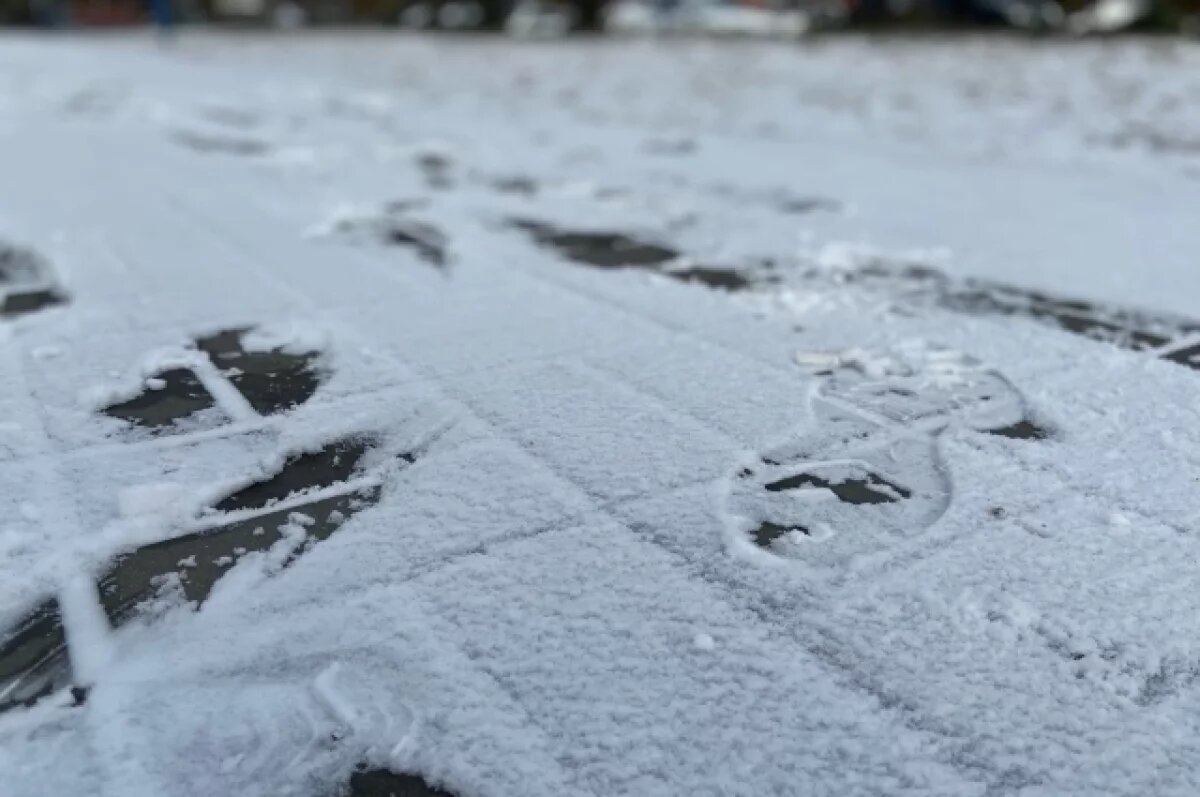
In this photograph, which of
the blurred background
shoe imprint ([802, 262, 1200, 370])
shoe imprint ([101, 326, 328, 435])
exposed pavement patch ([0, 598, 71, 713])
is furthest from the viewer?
the blurred background

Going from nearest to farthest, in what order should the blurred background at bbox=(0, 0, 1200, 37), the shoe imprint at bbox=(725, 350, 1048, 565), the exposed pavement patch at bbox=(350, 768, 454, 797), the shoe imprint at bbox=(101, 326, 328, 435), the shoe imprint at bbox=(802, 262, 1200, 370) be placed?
the exposed pavement patch at bbox=(350, 768, 454, 797)
the shoe imprint at bbox=(725, 350, 1048, 565)
the shoe imprint at bbox=(101, 326, 328, 435)
the shoe imprint at bbox=(802, 262, 1200, 370)
the blurred background at bbox=(0, 0, 1200, 37)

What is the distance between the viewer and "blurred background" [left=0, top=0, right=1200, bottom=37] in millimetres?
15977

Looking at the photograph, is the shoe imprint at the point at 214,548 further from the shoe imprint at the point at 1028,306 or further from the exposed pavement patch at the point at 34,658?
the shoe imprint at the point at 1028,306

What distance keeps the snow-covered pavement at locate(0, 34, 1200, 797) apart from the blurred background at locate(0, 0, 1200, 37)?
13.4 m

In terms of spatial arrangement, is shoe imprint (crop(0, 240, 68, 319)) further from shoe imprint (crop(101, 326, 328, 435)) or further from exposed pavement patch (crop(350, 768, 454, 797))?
exposed pavement patch (crop(350, 768, 454, 797))

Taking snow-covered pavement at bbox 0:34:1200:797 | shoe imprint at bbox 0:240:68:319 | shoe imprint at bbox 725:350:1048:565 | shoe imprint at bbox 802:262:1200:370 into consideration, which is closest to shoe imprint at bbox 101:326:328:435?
snow-covered pavement at bbox 0:34:1200:797

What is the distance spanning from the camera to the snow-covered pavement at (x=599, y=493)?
1321 millimetres

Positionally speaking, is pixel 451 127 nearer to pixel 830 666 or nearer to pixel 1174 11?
pixel 830 666

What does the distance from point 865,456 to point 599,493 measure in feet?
1.81

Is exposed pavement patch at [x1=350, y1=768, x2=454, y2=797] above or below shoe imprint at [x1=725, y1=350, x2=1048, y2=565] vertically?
below

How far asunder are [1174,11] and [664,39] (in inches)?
298

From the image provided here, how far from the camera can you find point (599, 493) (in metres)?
1.91

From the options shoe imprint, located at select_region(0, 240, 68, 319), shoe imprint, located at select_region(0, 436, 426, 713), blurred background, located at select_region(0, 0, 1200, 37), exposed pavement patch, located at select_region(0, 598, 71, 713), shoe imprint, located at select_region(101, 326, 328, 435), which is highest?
blurred background, located at select_region(0, 0, 1200, 37)

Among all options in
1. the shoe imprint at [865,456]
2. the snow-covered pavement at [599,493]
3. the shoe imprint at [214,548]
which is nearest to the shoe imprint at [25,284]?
the snow-covered pavement at [599,493]
